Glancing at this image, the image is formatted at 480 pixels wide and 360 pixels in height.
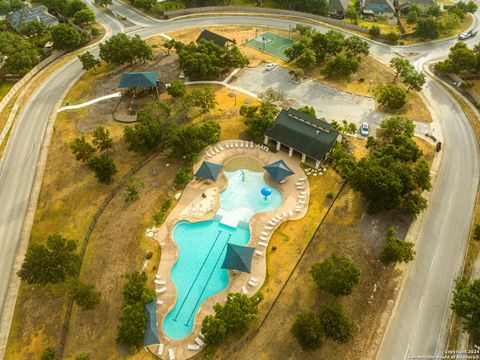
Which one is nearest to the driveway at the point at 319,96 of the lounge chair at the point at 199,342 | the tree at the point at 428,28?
the tree at the point at 428,28

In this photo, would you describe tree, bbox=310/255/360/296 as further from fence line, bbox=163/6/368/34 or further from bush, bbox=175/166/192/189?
fence line, bbox=163/6/368/34

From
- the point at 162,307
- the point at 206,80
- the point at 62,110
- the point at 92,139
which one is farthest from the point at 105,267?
the point at 206,80

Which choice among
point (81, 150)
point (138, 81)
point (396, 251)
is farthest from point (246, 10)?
point (396, 251)

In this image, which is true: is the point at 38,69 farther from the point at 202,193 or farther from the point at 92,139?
the point at 202,193

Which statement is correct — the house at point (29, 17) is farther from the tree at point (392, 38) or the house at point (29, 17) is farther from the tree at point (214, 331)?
the tree at point (214, 331)

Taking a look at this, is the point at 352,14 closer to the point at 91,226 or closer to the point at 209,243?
the point at 209,243
